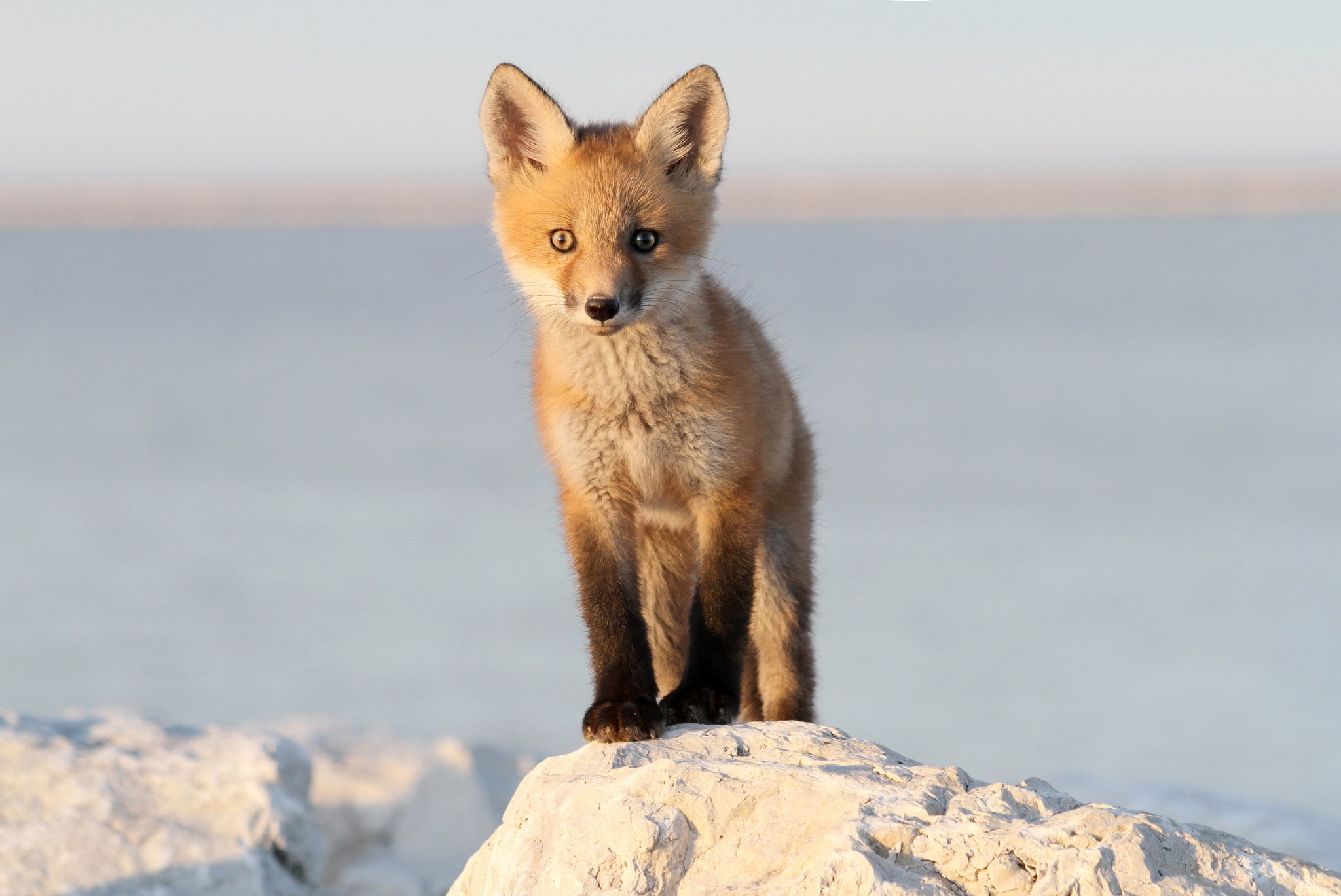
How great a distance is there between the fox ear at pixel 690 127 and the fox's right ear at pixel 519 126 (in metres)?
0.24

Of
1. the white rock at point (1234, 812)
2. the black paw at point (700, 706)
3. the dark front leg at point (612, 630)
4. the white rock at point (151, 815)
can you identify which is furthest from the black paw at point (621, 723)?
the white rock at point (1234, 812)

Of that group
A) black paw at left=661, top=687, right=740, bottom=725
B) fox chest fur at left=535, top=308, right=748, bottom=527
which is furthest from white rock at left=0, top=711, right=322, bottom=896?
fox chest fur at left=535, top=308, right=748, bottom=527

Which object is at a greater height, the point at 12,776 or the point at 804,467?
the point at 804,467

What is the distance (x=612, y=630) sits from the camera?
136 inches

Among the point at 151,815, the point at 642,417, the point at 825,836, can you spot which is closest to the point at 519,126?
the point at 642,417

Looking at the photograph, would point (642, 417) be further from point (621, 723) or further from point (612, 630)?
point (621, 723)

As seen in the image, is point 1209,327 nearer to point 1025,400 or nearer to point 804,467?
point 1025,400

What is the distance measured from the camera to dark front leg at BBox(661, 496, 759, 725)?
11.4 ft

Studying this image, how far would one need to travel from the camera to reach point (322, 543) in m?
10.1

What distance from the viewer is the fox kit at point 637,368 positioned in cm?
346

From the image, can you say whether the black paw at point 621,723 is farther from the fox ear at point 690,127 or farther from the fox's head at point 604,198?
the fox ear at point 690,127

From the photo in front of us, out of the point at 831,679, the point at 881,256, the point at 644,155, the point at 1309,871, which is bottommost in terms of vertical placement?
the point at 831,679

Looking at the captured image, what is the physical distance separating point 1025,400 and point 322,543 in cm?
876

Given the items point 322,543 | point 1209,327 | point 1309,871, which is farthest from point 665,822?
point 1209,327
